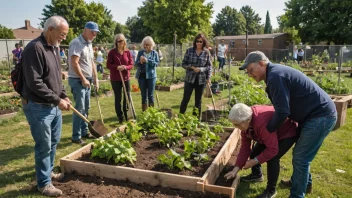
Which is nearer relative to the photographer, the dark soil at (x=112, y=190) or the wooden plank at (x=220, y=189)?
the wooden plank at (x=220, y=189)

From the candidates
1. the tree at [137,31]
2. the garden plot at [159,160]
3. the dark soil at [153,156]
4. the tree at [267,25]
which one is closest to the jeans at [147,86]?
the dark soil at [153,156]

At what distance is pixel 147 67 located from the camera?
6.28 metres

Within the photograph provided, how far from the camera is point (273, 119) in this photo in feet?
9.52

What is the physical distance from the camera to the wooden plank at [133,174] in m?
3.33

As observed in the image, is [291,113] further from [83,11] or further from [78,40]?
Answer: [83,11]

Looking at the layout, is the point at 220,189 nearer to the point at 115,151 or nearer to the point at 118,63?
the point at 115,151

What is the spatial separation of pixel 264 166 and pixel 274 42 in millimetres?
42103

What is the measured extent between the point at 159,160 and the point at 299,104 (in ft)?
6.30

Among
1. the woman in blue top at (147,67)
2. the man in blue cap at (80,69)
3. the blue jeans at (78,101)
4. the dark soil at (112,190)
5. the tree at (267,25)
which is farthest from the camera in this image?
the tree at (267,25)

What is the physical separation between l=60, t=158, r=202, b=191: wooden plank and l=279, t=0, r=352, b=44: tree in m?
35.8

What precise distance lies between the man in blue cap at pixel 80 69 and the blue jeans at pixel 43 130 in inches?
59.4

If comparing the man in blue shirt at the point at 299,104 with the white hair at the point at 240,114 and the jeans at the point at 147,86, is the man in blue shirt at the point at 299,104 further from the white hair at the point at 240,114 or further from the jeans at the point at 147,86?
the jeans at the point at 147,86

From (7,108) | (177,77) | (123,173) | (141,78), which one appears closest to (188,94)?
(141,78)

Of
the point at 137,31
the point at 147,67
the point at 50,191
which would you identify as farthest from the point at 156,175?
the point at 137,31
